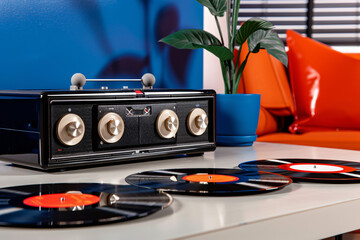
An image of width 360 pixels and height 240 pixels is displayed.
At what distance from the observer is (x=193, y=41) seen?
1.46m

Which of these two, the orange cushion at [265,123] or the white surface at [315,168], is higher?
the white surface at [315,168]

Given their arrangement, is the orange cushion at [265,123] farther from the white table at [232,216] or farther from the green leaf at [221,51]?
the white table at [232,216]

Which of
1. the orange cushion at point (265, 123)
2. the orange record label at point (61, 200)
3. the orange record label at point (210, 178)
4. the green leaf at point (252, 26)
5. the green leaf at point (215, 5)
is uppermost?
the green leaf at point (215, 5)

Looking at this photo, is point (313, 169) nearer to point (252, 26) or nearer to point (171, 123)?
point (171, 123)

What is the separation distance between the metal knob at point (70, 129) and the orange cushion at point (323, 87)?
1429 mm

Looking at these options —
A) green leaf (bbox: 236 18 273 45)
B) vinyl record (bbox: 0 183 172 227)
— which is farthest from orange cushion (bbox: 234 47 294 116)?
vinyl record (bbox: 0 183 172 227)

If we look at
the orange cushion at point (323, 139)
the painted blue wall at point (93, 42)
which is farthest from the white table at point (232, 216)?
the orange cushion at point (323, 139)

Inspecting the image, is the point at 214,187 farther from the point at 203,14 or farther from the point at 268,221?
the point at 203,14

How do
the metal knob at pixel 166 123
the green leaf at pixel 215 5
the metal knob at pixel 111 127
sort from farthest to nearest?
1. the green leaf at pixel 215 5
2. the metal knob at pixel 166 123
3. the metal knob at pixel 111 127

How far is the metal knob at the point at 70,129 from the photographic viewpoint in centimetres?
90

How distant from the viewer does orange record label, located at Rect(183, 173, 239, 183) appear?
77 cm

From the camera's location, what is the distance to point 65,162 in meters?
0.91

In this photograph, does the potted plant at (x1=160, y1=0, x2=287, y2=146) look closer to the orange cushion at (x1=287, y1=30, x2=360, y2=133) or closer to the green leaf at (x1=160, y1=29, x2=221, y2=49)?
the green leaf at (x1=160, y1=29, x2=221, y2=49)

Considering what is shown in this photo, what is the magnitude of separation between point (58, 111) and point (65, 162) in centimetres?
10
